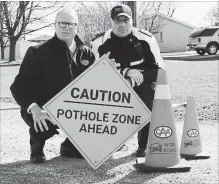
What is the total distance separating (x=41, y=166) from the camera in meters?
4.71

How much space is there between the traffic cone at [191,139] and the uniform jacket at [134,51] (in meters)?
0.73

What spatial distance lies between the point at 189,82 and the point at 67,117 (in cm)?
956

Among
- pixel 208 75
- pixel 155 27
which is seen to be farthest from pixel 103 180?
pixel 155 27

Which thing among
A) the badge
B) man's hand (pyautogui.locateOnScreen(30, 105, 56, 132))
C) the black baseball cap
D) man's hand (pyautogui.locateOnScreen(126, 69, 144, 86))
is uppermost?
the black baseball cap

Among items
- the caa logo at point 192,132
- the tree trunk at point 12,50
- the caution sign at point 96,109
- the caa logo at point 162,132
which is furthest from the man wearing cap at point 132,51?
the tree trunk at point 12,50

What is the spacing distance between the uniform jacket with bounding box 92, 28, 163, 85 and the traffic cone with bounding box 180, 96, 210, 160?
2.39ft

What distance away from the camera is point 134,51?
16.0ft

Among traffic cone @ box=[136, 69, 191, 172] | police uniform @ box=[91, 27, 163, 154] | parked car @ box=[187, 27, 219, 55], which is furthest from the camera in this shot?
parked car @ box=[187, 27, 219, 55]

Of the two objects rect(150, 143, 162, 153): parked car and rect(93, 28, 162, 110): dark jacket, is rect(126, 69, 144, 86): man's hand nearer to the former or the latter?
rect(93, 28, 162, 110): dark jacket

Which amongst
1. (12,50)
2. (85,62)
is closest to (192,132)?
(85,62)

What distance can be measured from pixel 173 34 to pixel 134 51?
50.0 m

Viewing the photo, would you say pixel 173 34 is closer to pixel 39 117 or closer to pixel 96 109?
pixel 39 117

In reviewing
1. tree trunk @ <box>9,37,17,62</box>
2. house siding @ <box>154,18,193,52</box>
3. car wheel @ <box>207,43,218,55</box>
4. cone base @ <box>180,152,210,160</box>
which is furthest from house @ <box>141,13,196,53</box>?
cone base @ <box>180,152,210,160</box>

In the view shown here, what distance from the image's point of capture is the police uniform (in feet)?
15.9
